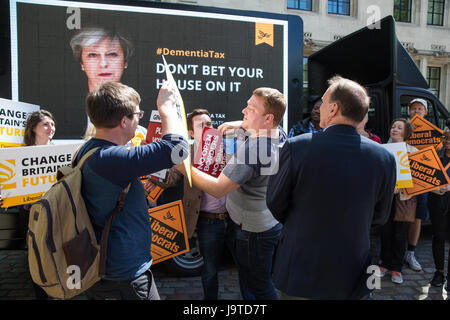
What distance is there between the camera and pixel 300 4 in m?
13.9

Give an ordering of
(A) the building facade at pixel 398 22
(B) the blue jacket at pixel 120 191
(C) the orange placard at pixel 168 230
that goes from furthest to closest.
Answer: (A) the building facade at pixel 398 22 → (C) the orange placard at pixel 168 230 → (B) the blue jacket at pixel 120 191

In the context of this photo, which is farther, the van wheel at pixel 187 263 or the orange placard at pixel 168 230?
the van wheel at pixel 187 263

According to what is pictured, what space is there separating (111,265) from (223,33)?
116 inches

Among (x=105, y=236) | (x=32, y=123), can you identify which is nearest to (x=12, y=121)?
(x=32, y=123)

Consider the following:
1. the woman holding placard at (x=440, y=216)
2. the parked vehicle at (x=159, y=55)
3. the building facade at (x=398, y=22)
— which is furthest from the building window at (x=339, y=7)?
the woman holding placard at (x=440, y=216)

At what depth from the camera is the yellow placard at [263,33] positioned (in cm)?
364

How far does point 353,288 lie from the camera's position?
1.58 metres

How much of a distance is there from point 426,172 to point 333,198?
267cm

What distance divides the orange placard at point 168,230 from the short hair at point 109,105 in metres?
1.29

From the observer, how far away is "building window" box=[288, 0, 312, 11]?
539 inches

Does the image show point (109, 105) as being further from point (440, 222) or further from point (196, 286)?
point (440, 222)

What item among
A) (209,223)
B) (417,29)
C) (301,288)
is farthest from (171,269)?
(417,29)

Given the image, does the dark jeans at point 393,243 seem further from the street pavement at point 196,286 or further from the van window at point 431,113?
the van window at point 431,113
